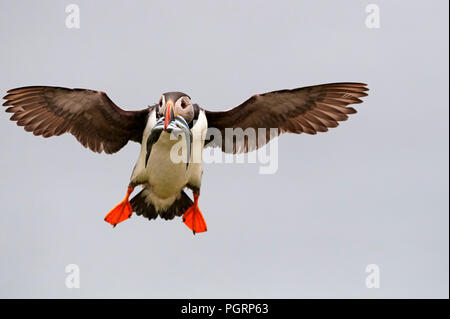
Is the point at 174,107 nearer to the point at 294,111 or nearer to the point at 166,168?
the point at 166,168

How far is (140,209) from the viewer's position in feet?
42.3

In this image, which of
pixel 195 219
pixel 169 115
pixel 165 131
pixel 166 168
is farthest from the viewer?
pixel 195 219

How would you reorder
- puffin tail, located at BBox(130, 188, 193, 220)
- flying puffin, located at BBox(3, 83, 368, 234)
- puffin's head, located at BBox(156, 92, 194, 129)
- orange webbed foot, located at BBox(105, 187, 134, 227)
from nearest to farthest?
puffin's head, located at BBox(156, 92, 194, 129), flying puffin, located at BBox(3, 83, 368, 234), orange webbed foot, located at BBox(105, 187, 134, 227), puffin tail, located at BBox(130, 188, 193, 220)

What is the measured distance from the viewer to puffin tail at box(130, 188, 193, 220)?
→ 12.8m

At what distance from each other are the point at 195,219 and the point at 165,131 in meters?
2.25

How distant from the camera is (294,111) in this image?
13047mm

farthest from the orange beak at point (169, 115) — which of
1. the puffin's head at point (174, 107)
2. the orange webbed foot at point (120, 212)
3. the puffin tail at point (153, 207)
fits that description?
the puffin tail at point (153, 207)

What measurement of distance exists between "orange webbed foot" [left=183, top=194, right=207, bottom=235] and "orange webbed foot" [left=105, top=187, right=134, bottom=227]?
1074mm

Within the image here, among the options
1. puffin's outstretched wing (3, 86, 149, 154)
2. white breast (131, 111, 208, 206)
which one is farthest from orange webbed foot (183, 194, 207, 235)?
puffin's outstretched wing (3, 86, 149, 154)

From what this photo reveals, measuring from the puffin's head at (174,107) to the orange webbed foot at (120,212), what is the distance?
2128mm

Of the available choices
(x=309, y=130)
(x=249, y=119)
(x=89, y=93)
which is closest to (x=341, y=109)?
(x=309, y=130)

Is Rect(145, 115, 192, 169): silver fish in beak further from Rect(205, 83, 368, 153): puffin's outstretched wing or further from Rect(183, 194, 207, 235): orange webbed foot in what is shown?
Rect(183, 194, 207, 235): orange webbed foot

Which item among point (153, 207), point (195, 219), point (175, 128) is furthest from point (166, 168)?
point (175, 128)

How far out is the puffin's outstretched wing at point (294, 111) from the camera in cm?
1266
